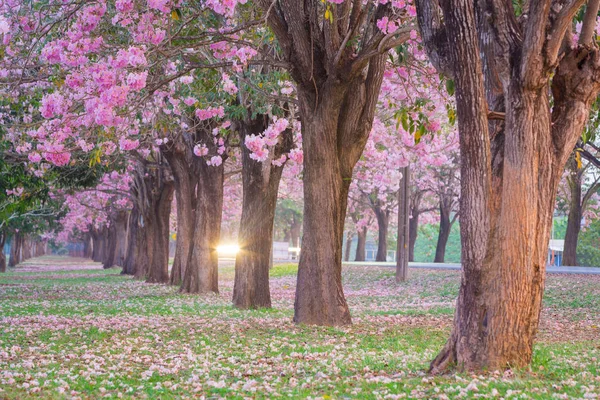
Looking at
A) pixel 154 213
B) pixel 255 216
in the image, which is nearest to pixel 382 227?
pixel 154 213

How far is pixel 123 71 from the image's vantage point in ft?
43.8

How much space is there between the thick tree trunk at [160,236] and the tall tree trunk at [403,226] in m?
10.4

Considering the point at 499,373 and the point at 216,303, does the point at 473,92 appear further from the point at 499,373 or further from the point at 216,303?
the point at 216,303

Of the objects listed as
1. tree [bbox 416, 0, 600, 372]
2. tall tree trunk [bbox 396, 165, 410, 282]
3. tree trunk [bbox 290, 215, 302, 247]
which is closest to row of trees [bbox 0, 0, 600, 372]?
tree [bbox 416, 0, 600, 372]

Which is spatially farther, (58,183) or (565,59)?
(58,183)

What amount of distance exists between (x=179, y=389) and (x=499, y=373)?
351cm

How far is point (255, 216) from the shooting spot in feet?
64.4

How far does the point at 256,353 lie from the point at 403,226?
19.5 meters

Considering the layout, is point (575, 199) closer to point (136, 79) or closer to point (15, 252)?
point (136, 79)

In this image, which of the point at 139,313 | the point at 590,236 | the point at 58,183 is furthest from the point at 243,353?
the point at 590,236

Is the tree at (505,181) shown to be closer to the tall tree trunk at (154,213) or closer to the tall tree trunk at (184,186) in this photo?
the tall tree trunk at (184,186)

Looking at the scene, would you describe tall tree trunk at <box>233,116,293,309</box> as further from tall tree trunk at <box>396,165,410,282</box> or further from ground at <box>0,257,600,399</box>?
tall tree trunk at <box>396,165,410,282</box>

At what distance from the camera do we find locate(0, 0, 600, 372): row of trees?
8.72 metres

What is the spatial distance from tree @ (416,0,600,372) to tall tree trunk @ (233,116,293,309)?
10.8 metres
